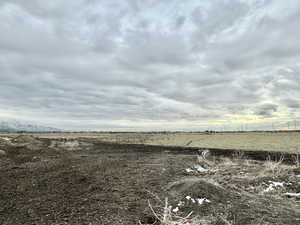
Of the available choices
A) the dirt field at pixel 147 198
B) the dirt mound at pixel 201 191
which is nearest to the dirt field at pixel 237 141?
the dirt field at pixel 147 198

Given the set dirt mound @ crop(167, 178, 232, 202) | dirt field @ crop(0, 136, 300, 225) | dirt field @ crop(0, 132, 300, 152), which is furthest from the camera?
dirt field @ crop(0, 132, 300, 152)

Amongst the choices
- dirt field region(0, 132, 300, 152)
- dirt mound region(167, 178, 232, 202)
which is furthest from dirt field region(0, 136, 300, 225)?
dirt field region(0, 132, 300, 152)

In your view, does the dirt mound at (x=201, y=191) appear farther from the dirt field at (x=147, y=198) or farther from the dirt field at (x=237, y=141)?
the dirt field at (x=237, y=141)

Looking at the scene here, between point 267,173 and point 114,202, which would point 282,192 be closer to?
point 267,173

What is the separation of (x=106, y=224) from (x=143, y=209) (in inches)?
55.4

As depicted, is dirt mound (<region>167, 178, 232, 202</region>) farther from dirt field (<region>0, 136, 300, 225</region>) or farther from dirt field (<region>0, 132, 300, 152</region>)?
dirt field (<region>0, 132, 300, 152</region>)

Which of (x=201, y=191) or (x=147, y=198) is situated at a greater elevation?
(x=201, y=191)

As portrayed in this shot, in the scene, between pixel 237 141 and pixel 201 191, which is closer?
pixel 201 191

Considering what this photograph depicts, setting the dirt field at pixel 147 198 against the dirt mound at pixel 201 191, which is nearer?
the dirt field at pixel 147 198

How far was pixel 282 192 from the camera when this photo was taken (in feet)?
29.1

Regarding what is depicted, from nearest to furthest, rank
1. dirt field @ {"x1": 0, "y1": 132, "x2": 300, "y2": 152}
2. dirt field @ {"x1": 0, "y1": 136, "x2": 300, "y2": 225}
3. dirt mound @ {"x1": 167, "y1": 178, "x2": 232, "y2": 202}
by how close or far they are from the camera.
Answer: dirt field @ {"x1": 0, "y1": 136, "x2": 300, "y2": 225} < dirt mound @ {"x1": 167, "y1": 178, "x2": 232, "y2": 202} < dirt field @ {"x1": 0, "y1": 132, "x2": 300, "y2": 152}

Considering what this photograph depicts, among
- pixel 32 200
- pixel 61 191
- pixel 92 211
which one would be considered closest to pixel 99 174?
pixel 61 191

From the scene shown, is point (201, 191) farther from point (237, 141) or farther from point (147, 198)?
point (237, 141)

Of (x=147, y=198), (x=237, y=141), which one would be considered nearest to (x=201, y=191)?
(x=147, y=198)
